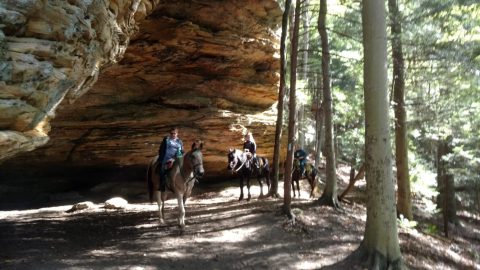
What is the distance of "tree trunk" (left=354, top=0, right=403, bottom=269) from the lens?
29.0ft

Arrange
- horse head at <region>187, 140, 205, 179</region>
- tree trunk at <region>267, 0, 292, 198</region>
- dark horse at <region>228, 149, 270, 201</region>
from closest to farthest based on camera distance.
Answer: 1. horse head at <region>187, 140, 205, 179</region>
2. tree trunk at <region>267, 0, 292, 198</region>
3. dark horse at <region>228, 149, 270, 201</region>

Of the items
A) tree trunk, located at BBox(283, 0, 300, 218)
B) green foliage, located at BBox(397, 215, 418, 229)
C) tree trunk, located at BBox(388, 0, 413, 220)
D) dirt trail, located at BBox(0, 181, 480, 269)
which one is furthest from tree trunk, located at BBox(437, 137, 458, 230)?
tree trunk, located at BBox(283, 0, 300, 218)

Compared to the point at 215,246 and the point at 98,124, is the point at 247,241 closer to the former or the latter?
the point at 215,246

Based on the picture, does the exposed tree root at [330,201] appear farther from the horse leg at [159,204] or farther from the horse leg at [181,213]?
the horse leg at [159,204]

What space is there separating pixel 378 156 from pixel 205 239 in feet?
15.3

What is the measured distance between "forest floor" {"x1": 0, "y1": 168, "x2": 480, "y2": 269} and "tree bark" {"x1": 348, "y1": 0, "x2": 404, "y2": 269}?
29.7 inches

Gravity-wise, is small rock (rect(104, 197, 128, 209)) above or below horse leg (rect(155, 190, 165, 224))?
below

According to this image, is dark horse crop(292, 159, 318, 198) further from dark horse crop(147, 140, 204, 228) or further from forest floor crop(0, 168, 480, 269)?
dark horse crop(147, 140, 204, 228)

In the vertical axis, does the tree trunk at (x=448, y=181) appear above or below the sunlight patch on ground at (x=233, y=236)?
above

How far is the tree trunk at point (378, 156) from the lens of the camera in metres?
8.85

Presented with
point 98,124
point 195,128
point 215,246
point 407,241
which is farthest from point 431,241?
point 98,124

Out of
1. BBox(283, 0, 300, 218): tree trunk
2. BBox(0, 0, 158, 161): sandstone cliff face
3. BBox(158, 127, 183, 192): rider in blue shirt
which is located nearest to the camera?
BBox(0, 0, 158, 161): sandstone cliff face

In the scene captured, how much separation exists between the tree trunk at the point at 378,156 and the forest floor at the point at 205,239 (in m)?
Result: 0.75

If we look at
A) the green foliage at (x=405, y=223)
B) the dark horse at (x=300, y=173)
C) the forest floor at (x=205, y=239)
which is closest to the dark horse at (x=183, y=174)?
the forest floor at (x=205, y=239)
